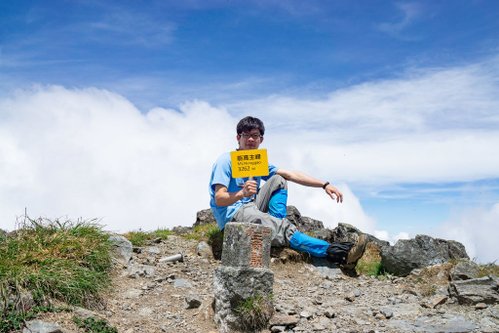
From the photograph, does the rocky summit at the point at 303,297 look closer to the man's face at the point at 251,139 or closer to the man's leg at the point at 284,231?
the man's leg at the point at 284,231

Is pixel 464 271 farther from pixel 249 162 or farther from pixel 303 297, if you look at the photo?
pixel 249 162

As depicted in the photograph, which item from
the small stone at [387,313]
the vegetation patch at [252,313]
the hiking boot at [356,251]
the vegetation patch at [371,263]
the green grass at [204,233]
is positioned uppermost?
the green grass at [204,233]

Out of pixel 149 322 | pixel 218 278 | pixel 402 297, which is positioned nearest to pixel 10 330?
pixel 149 322

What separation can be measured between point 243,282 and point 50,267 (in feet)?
10.7

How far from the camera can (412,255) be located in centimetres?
1155

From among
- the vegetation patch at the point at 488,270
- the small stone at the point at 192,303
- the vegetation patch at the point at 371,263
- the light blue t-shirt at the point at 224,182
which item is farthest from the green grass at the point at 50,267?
the vegetation patch at the point at 488,270

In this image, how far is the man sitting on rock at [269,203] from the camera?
988 cm

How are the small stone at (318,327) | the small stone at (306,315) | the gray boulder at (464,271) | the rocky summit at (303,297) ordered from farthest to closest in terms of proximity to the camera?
1. the gray boulder at (464,271)
2. the small stone at (306,315)
3. the rocky summit at (303,297)
4. the small stone at (318,327)

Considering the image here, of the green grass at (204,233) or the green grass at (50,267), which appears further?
the green grass at (204,233)

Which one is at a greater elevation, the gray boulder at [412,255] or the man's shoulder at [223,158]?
the man's shoulder at [223,158]

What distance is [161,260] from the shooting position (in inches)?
434

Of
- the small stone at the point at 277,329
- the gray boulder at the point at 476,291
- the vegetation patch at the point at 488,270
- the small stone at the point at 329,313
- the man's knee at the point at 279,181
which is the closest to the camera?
the small stone at the point at 277,329

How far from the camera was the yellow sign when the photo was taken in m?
8.50

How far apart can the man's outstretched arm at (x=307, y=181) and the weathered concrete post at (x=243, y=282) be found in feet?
8.83
